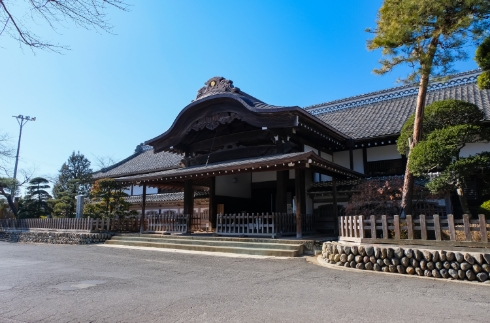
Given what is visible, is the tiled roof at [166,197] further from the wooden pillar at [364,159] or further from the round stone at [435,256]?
the round stone at [435,256]

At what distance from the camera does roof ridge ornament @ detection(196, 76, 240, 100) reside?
41.2 feet

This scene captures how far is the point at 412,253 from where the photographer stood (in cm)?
605

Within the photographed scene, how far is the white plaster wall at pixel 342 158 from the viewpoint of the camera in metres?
12.9

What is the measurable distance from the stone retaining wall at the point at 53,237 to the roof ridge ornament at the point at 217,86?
7313mm

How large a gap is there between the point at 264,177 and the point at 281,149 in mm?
2680

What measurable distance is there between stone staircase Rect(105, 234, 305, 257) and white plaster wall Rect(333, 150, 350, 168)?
5135 mm

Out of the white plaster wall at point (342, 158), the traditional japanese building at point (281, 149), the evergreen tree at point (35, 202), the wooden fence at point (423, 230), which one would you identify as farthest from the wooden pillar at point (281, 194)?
the evergreen tree at point (35, 202)

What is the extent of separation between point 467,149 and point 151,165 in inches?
668

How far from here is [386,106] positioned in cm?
1566

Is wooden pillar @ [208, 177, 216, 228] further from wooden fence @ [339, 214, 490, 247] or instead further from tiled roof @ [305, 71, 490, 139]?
wooden fence @ [339, 214, 490, 247]

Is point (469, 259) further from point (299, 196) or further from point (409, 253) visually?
point (299, 196)

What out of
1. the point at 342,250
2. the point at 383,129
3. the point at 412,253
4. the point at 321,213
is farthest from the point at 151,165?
the point at 412,253

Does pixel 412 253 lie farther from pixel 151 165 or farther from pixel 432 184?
pixel 151 165

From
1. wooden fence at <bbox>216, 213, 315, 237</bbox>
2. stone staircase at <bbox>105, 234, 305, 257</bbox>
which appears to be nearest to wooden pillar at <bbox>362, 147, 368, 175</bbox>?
wooden fence at <bbox>216, 213, 315, 237</bbox>
